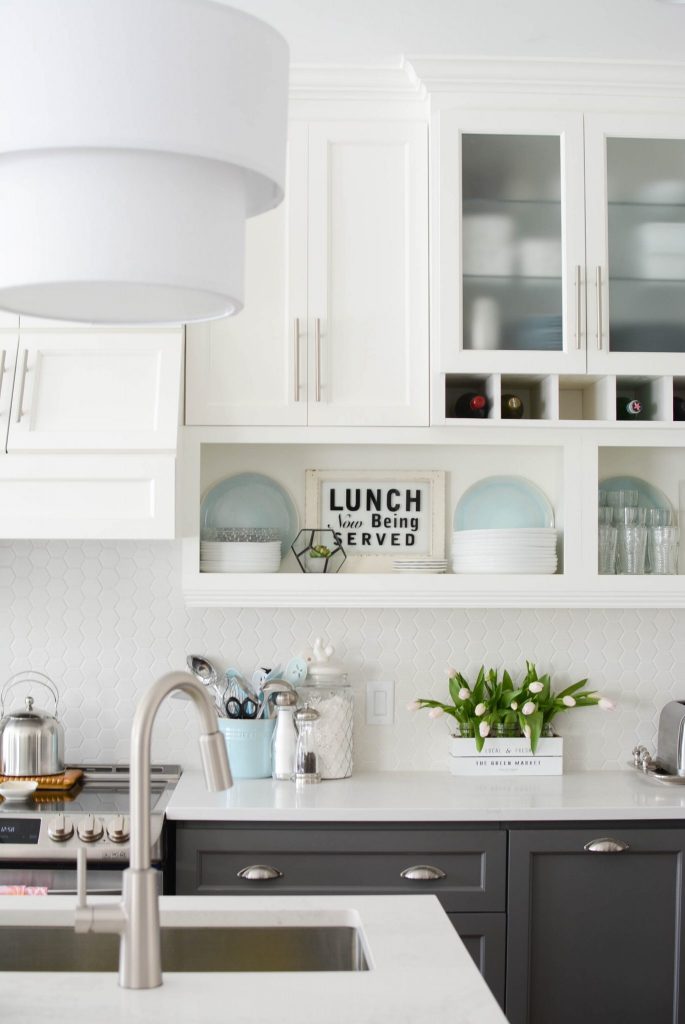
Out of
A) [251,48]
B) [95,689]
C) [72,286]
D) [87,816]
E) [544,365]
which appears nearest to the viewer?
[251,48]

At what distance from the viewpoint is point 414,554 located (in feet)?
10.7

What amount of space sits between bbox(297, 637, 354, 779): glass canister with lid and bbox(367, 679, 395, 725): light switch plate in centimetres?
7

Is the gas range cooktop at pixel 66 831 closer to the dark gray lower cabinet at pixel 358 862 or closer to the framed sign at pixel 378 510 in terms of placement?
the dark gray lower cabinet at pixel 358 862

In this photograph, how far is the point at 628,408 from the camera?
301cm

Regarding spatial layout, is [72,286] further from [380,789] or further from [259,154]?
[380,789]

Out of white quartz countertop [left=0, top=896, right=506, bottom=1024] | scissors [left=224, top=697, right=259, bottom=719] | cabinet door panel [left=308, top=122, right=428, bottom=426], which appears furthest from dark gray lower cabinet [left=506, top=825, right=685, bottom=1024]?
cabinet door panel [left=308, top=122, right=428, bottom=426]

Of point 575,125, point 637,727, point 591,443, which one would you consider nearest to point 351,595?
point 591,443

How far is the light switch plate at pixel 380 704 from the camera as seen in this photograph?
10.6ft

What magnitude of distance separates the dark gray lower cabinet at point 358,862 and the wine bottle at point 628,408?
1.18 meters

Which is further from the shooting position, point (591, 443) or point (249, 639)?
point (249, 639)

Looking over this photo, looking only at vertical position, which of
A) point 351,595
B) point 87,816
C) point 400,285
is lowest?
point 87,816

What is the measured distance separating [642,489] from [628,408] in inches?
15.6

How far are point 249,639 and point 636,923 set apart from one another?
1296 mm

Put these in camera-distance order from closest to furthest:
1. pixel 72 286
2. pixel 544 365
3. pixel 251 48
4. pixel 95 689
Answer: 1. pixel 251 48
2. pixel 72 286
3. pixel 544 365
4. pixel 95 689
